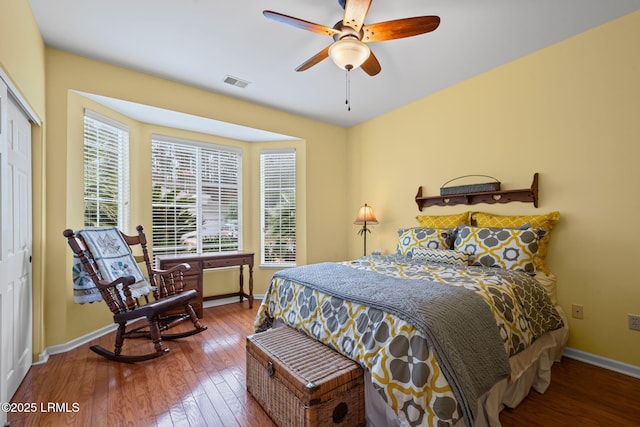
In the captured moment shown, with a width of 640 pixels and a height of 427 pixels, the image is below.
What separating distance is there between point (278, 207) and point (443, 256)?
2.54 m

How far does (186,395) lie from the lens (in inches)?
74.7

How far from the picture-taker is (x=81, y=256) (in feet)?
7.50

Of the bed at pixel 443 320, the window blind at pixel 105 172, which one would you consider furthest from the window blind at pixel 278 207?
the bed at pixel 443 320

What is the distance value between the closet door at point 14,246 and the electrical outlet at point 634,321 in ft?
13.5

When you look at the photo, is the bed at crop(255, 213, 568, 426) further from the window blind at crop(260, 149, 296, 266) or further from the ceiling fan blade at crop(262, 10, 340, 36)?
the window blind at crop(260, 149, 296, 266)

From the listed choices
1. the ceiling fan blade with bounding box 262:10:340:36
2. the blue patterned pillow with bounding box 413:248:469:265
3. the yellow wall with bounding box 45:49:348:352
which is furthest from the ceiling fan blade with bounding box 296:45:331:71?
the blue patterned pillow with bounding box 413:248:469:265

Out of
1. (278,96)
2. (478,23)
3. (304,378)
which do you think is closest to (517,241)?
(478,23)

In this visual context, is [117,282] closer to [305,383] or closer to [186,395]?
[186,395]

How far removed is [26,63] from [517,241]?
3928mm

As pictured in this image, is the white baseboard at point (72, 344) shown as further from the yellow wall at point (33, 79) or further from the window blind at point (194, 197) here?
the window blind at point (194, 197)

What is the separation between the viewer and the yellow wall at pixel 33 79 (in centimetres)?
169

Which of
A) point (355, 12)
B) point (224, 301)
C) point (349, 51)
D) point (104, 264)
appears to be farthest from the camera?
point (224, 301)

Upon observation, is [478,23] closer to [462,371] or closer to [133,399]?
[462,371]

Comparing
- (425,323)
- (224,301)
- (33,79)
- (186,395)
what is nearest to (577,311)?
(425,323)
